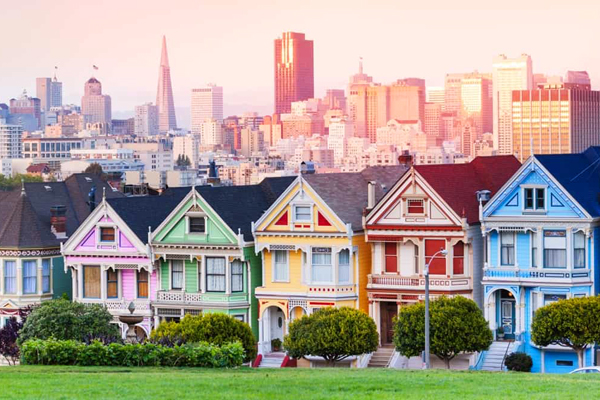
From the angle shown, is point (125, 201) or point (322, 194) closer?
point (322, 194)

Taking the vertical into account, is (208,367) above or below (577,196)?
below

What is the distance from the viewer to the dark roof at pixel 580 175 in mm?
52188

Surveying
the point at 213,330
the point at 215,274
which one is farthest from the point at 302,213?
the point at 213,330

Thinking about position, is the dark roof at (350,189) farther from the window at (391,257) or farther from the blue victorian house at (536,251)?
the blue victorian house at (536,251)

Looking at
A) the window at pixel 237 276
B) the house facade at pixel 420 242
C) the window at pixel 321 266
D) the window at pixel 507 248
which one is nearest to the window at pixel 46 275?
the window at pixel 237 276

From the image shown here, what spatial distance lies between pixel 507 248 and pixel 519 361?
12.3 feet

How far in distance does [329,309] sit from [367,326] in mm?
1458

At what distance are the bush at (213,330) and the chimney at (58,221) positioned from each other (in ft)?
33.8

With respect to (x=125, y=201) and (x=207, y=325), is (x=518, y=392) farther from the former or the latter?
(x=125, y=201)

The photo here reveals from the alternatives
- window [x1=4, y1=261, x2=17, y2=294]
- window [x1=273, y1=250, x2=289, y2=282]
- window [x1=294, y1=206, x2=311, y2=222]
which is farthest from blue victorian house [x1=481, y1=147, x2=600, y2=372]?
window [x1=4, y1=261, x2=17, y2=294]

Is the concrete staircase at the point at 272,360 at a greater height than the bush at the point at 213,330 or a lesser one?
lesser

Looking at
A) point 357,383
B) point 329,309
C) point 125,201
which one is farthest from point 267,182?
point 357,383

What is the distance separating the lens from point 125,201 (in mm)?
59906

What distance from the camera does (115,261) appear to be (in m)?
58.5
